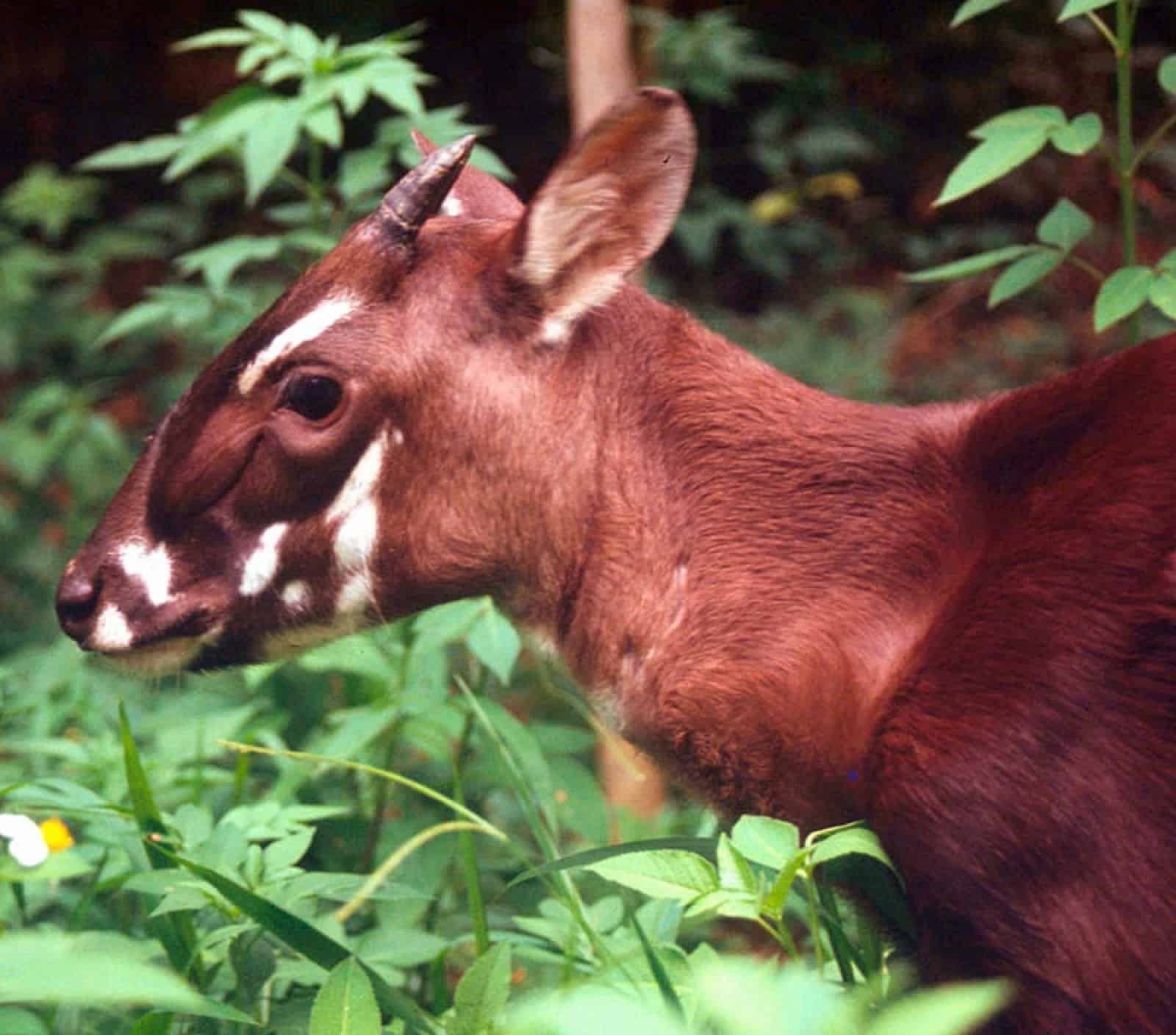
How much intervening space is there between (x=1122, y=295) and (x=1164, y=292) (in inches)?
3.0

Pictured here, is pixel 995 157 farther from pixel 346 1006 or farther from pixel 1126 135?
pixel 346 1006

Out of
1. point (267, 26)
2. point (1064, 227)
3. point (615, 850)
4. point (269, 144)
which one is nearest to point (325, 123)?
point (269, 144)

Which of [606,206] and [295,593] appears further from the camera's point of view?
[295,593]

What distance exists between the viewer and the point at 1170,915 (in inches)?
80.4

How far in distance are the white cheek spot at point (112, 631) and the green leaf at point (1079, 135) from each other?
1.89 m

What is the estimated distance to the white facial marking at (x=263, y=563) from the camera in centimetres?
278

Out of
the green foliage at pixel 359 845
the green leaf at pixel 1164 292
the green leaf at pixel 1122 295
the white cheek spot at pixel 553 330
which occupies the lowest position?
the green foliage at pixel 359 845

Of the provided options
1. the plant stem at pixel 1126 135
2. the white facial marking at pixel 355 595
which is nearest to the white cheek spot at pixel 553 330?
the white facial marking at pixel 355 595

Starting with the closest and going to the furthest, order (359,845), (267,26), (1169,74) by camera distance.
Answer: (1169,74) < (359,845) < (267,26)

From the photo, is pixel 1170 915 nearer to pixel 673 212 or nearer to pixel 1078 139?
pixel 673 212

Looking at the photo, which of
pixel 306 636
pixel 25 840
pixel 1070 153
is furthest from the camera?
pixel 1070 153

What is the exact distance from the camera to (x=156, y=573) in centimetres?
281

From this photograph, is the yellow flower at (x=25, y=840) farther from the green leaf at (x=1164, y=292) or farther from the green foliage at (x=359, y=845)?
the green leaf at (x=1164, y=292)

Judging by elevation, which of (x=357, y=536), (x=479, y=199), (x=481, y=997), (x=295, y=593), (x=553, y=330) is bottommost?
(x=481, y=997)
